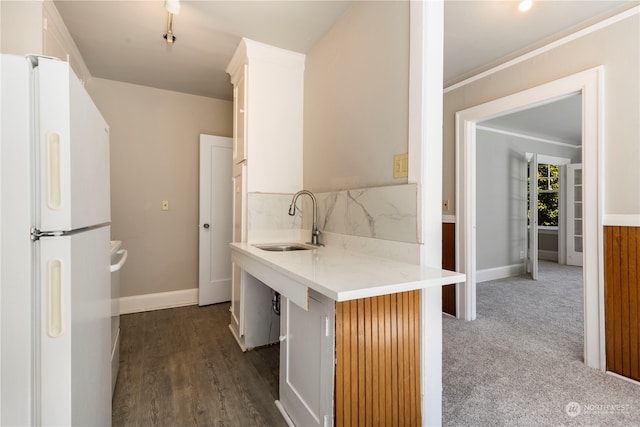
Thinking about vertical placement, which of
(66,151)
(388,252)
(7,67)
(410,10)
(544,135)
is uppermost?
(544,135)

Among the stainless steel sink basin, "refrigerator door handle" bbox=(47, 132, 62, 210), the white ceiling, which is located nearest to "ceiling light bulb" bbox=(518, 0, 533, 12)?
the white ceiling

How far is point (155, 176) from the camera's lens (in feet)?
11.2

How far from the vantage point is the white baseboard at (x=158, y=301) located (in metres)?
3.24

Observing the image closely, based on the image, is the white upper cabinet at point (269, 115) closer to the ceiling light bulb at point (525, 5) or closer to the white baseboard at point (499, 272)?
the ceiling light bulb at point (525, 5)

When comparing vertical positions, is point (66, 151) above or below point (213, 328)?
above

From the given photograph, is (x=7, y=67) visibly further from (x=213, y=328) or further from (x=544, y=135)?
(x=544, y=135)

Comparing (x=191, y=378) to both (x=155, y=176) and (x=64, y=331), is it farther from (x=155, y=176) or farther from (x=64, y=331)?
(x=155, y=176)

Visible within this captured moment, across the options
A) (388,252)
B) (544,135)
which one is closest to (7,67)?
(388,252)

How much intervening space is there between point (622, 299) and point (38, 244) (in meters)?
3.06

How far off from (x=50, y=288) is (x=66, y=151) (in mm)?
360

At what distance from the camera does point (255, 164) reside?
2496 millimetres

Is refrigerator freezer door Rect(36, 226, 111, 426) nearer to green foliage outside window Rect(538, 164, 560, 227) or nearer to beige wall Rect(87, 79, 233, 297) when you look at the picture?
beige wall Rect(87, 79, 233, 297)

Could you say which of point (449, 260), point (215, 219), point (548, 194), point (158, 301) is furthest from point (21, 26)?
point (548, 194)

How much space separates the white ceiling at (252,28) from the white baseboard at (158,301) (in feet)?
7.80
